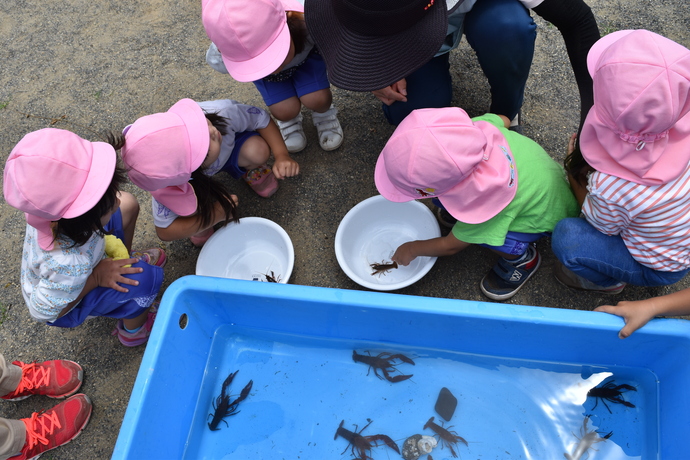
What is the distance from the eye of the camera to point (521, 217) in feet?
6.04

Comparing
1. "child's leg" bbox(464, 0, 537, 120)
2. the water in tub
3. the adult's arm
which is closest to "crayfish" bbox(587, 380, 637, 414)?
the water in tub

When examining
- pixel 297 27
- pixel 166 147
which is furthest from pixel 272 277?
pixel 297 27

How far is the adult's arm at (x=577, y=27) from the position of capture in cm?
199

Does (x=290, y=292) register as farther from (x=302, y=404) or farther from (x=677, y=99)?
(x=677, y=99)

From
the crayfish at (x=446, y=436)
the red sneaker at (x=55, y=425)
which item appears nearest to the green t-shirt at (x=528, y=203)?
the crayfish at (x=446, y=436)

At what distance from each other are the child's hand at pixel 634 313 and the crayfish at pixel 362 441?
1.00m

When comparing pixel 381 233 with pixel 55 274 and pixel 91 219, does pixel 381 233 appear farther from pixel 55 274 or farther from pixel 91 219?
pixel 55 274

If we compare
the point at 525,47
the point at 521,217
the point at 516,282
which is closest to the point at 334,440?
the point at 516,282

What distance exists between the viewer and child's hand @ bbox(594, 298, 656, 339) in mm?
1610

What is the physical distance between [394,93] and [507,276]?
0.98 meters

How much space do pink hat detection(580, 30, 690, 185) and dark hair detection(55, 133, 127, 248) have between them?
5.43 ft

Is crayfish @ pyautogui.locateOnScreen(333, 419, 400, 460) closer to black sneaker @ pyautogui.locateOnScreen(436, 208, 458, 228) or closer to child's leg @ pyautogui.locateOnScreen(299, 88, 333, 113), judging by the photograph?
black sneaker @ pyautogui.locateOnScreen(436, 208, 458, 228)

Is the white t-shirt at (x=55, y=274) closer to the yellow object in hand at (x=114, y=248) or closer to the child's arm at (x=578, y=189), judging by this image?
the yellow object in hand at (x=114, y=248)

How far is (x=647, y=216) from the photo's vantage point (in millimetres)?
1521
